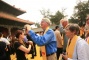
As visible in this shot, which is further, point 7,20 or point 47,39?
point 7,20

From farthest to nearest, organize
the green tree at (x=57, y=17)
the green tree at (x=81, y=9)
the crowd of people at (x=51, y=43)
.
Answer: the green tree at (x=57, y=17) → the green tree at (x=81, y=9) → the crowd of people at (x=51, y=43)

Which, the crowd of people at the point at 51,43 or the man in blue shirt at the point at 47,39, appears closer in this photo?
the crowd of people at the point at 51,43

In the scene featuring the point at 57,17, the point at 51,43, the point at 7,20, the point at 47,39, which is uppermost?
the point at 57,17

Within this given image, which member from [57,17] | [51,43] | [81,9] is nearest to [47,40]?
[51,43]

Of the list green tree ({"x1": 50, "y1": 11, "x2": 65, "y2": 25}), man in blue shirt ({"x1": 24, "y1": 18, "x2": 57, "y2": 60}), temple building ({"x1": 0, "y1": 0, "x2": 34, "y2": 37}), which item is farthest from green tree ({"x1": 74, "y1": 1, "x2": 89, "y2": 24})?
man in blue shirt ({"x1": 24, "y1": 18, "x2": 57, "y2": 60})

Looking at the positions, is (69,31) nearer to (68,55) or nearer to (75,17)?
(68,55)

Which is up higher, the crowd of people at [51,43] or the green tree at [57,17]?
the green tree at [57,17]

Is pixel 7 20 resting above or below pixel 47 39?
above

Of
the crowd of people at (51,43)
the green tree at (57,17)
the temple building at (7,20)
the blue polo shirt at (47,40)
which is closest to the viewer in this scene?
the crowd of people at (51,43)

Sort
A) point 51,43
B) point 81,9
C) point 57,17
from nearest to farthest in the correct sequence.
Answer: point 51,43 → point 81,9 → point 57,17

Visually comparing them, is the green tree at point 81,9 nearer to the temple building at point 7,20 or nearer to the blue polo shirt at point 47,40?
the temple building at point 7,20

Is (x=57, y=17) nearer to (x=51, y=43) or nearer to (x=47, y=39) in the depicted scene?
(x=51, y=43)

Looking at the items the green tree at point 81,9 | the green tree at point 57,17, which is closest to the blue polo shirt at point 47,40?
the green tree at point 81,9

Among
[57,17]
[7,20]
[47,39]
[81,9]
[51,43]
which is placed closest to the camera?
[47,39]
